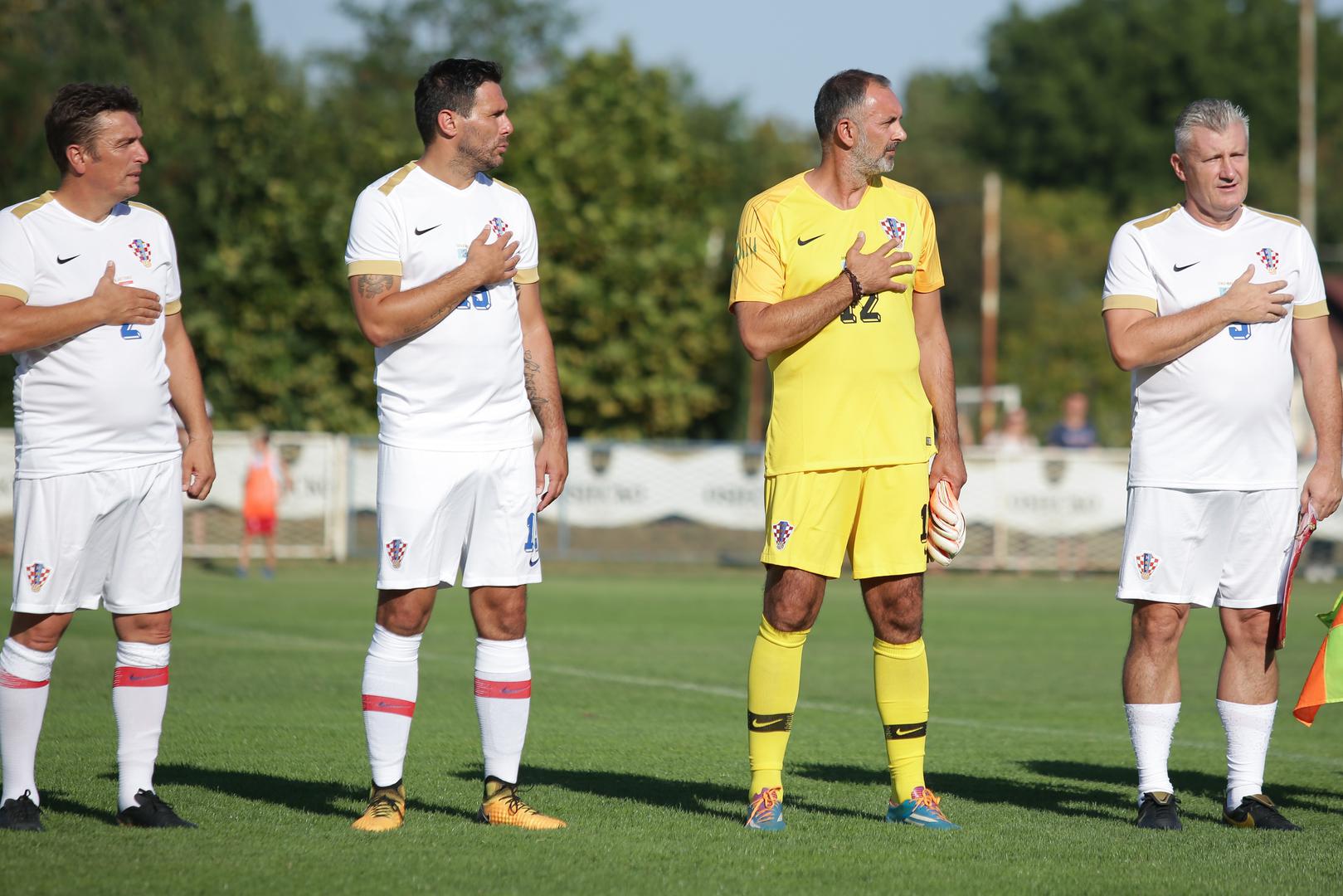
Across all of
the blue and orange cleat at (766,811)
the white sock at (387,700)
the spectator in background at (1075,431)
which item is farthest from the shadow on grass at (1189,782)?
the spectator in background at (1075,431)

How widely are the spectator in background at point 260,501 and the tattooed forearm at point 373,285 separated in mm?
16281

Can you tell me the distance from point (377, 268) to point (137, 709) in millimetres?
1765

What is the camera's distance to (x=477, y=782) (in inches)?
273

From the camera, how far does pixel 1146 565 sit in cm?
631

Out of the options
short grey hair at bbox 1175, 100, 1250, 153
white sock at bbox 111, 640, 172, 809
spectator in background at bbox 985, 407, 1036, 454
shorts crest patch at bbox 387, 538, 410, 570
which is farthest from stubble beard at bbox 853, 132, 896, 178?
spectator in background at bbox 985, 407, 1036, 454

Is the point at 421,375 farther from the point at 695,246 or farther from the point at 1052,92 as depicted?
the point at 1052,92

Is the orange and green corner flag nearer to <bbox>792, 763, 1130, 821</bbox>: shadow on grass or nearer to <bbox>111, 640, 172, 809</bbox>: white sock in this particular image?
<bbox>792, 763, 1130, 821</bbox>: shadow on grass

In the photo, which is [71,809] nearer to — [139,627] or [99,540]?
[139,627]

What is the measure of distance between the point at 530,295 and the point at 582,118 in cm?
2801

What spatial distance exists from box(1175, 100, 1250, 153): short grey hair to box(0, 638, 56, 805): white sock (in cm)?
446

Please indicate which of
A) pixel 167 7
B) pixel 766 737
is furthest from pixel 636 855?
pixel 167 7

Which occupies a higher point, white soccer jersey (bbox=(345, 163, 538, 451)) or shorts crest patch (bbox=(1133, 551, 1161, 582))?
white soccer jersey (bbox=(345, 163, 538, 451))

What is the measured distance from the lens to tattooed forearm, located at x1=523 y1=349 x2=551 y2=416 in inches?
245

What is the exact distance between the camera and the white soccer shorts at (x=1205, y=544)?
20.6 feet
